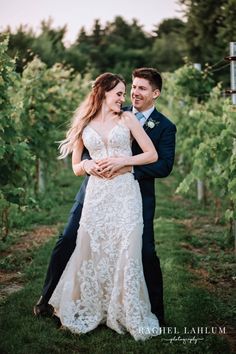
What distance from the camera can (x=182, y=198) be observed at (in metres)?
12.9

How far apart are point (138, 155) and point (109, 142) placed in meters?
0.26

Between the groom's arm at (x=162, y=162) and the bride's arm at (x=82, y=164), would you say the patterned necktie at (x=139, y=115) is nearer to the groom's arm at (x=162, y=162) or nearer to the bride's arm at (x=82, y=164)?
the groom's arm at (x=162, y=162)

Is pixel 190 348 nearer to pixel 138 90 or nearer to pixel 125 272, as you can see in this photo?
pixel 125 272

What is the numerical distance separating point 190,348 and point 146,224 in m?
1.04

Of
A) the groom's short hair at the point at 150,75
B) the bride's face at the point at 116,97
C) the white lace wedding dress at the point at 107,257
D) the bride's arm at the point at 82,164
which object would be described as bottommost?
the white lace wedding dress at the point at 107,257

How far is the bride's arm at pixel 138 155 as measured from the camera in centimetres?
465

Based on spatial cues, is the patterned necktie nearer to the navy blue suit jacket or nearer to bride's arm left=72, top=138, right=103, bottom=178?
the navy blue suit jacket

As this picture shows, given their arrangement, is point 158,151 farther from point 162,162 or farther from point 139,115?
point 139,115

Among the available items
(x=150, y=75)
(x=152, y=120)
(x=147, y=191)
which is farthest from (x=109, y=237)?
(x=150, y=75)

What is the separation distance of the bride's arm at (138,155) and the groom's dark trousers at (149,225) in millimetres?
89

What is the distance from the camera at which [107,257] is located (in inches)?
186

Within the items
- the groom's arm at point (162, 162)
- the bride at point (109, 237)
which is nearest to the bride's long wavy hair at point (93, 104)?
the bride at point (109, 237)

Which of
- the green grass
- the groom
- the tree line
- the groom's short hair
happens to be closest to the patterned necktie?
the groom

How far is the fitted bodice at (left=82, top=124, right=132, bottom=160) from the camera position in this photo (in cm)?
471
